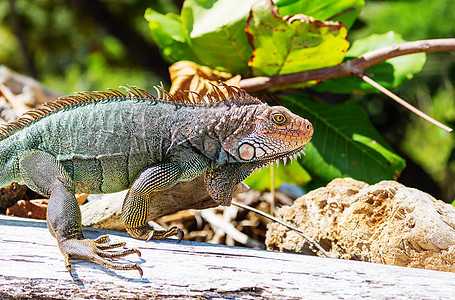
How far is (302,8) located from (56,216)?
1612 millimetres

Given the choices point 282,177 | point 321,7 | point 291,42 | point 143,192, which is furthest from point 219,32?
point 143,192

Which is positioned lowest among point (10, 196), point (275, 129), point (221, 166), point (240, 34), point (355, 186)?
point (10, 196)

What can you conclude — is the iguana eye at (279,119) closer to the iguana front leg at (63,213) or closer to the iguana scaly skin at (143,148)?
the iguana scaly skin at (143,148)

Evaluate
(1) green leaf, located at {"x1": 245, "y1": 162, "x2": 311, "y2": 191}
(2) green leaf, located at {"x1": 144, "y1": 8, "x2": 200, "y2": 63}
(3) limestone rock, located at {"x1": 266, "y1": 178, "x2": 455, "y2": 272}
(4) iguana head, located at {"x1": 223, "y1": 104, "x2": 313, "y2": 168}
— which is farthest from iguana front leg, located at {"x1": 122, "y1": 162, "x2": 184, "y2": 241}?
(2) green leaf, located at {"x1": 144, "y1": 8, "x2": 200, "y2": 63}

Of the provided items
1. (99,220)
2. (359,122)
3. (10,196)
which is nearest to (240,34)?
(359,122)

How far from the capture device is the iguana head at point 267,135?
1.71m

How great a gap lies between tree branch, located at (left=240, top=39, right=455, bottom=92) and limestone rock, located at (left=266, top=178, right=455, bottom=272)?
661mm

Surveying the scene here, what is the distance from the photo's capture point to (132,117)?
179 centimetres

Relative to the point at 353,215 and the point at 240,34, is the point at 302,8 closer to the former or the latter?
the point at 240,34

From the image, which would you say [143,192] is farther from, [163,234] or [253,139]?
[253,139]

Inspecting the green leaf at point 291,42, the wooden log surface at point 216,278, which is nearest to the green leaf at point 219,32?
the green leaf at point 291,42

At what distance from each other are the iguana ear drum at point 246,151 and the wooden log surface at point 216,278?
34cm

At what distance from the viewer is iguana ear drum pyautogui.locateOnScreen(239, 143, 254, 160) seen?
5.67 feet

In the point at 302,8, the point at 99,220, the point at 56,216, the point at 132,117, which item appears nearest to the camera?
the point at 56,216
